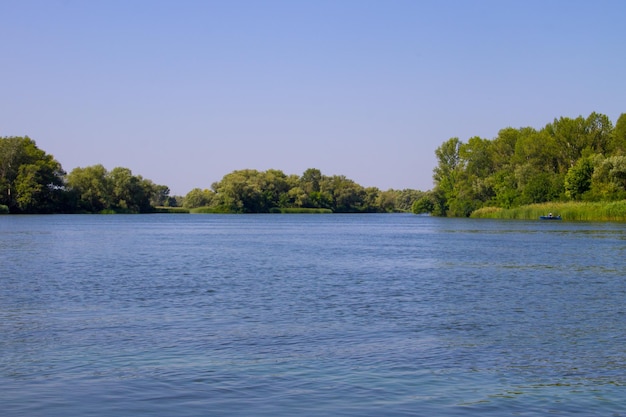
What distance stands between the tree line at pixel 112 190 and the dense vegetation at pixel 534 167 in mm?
47619

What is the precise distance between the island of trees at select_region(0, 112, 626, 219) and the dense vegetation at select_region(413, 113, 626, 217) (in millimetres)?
121

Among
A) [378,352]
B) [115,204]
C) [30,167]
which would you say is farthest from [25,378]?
[115,204]

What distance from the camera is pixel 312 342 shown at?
1275cm

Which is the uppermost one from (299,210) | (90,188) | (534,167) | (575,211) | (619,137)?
(619,137)

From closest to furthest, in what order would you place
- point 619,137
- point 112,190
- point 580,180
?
point 580,180 < point 619,137 < point 112,190

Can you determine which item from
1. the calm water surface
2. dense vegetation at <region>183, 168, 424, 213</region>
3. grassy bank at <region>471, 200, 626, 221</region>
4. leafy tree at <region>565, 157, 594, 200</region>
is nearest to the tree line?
dense vegetation at <region>183, 168, 424, 213</region>

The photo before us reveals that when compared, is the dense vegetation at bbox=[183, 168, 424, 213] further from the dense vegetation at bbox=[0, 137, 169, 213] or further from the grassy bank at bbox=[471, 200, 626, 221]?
the grassy bank at bbox=[471, 200, 626, 221]

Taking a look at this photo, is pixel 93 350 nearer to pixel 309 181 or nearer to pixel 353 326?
pixel 353 326

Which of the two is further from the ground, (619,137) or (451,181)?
(619,137)

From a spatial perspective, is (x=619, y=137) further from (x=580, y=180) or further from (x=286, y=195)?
(x=286, y=195)

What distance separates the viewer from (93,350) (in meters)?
12.1

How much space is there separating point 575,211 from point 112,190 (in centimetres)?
8073

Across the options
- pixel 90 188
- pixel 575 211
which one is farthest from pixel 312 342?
pixel 90 188

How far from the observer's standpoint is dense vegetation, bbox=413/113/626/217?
8031 cm
